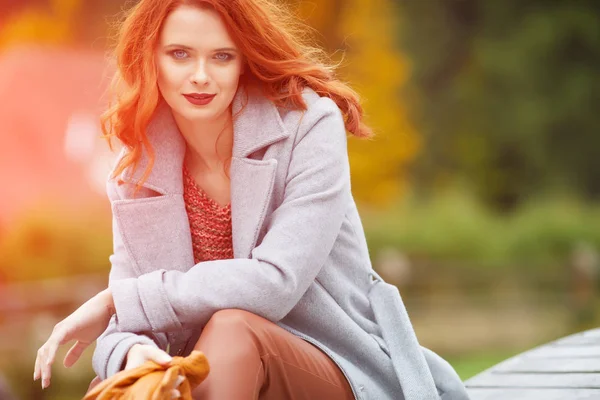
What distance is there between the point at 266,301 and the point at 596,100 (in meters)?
14.4

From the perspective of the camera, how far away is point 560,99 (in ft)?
51.7

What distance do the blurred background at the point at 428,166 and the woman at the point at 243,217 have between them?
2.07 m

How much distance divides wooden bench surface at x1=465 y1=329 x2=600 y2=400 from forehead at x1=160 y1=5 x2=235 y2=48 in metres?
1.19

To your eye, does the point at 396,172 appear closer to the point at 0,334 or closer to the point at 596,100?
the point at 596,100

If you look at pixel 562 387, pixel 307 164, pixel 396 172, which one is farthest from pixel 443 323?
pixel 307 164

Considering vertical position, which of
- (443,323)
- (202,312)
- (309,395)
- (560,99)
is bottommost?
(443,323)

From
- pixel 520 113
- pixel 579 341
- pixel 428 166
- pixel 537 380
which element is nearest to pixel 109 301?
pixel 537 380

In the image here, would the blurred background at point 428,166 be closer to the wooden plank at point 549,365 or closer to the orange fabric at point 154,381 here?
the wooden plank at point 549,365

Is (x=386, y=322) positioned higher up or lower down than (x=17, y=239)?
higher up

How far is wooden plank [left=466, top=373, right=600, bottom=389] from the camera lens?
278 centimetres

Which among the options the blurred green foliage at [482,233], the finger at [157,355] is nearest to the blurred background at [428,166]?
the blurred green foliage at [482,233]

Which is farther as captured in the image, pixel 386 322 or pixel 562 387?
pixel 562 387

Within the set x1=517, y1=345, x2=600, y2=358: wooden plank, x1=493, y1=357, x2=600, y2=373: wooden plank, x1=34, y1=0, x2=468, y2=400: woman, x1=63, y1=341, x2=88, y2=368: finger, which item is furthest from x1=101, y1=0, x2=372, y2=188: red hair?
x1=517, y1=345, x2=600, y2=358: wooden plank

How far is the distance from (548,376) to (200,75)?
1.39m
